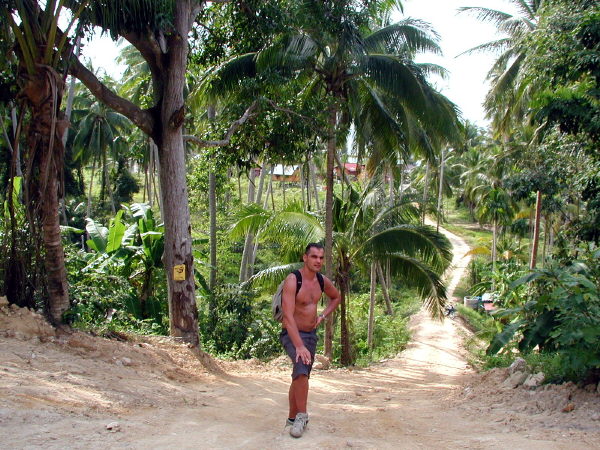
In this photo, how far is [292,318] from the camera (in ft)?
16.3

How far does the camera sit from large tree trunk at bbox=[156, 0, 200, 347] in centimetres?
912

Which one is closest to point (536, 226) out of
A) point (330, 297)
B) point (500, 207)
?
point (500, 207)

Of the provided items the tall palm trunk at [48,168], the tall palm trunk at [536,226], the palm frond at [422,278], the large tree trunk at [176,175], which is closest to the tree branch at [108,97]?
the large tree trunk at [176,175]

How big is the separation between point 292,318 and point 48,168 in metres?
3.96

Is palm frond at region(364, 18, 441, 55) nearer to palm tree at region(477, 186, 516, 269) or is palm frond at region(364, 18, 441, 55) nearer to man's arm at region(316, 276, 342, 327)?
man's arm at region(316, 276, 342, 327)

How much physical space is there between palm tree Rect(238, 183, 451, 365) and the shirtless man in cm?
843

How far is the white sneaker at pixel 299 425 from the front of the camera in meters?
4.86

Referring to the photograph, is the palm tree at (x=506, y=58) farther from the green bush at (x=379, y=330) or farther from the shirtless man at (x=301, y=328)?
the shirtless man at (x=301, y=328)

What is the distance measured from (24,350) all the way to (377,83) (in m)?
8.50

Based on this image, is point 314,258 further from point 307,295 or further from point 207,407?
point 207,407

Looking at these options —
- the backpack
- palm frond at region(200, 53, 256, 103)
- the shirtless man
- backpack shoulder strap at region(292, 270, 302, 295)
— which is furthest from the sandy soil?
palm frond at region(200, 53, 256, 103)

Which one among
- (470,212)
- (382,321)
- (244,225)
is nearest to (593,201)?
(244,225)

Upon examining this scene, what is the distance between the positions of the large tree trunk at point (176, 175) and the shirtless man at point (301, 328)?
4.47 meters

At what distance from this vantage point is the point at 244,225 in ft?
45.9
